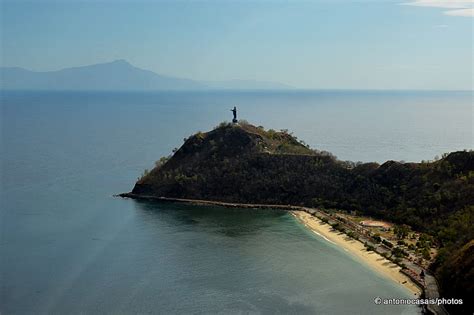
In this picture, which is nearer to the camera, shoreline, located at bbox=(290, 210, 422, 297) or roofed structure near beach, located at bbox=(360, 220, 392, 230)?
shoreline, located at bbox=(290, 210, 422, 297)

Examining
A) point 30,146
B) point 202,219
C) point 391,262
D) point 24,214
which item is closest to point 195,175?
point 202,219

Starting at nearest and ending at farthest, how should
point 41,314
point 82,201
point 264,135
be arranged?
point 41,314
point 82,201
point 264,135

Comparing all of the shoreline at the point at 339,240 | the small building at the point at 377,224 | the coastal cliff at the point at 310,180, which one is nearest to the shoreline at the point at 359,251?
the shoreline at the point at 339,240

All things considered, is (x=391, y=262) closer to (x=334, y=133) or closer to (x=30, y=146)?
(x=30, y=146)

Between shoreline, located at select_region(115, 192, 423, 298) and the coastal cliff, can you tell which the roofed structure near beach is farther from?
shoreline, located at select_region(115, 192, 423, 298)

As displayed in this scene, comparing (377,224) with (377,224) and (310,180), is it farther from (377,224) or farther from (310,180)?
(310,180)

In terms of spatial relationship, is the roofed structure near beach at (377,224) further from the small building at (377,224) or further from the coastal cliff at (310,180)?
the coastal cliff at (310,180)

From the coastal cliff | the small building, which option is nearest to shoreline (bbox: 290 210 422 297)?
the small building
